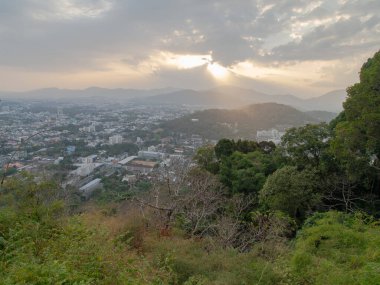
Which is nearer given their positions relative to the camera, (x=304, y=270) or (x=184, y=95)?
(x=304, y=270)

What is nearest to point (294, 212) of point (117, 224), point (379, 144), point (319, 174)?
point (319, 174)

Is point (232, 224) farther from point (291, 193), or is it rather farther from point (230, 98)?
point (230, 98)

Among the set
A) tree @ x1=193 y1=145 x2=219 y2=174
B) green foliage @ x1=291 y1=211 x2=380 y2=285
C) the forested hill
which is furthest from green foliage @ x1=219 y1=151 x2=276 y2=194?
the forested hill

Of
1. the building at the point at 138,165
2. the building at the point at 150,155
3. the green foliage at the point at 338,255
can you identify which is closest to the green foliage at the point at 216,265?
the green foliage at the point at 338,255

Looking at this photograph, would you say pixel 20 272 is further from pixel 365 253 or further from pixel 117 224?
pixel 365 253

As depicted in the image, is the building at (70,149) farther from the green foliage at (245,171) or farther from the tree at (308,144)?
the tree at (308,144)

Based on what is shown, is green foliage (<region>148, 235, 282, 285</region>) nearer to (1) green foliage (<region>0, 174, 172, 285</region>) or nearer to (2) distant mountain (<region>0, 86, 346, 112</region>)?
(1) green foliage (<region>0, 174, 172, 285</region>)
